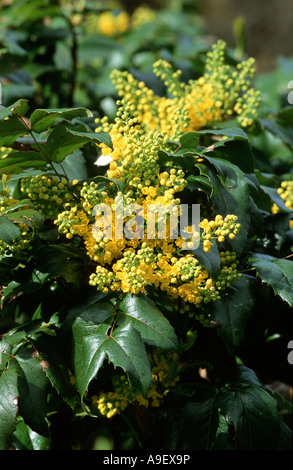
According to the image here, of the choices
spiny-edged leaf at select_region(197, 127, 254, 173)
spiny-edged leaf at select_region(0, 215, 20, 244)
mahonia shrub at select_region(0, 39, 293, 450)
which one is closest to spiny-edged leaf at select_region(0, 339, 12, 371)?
mahonia shrub at select_region(0, 39, 293, 450)

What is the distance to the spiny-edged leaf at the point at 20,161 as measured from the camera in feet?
3.62

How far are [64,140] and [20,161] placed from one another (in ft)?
0.36

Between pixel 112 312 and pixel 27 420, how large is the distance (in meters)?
0.24

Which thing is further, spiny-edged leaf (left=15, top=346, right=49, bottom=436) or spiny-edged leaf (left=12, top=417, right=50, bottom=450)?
spiny-edged leaf (left=12, top=417, right=50, bottom=450)

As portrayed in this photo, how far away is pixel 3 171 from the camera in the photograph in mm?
1131

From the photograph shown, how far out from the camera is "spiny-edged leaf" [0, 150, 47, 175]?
1.10 m

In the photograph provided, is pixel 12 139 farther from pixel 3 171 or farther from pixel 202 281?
pixel 202 281

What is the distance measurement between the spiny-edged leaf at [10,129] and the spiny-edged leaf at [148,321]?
0.38 meters

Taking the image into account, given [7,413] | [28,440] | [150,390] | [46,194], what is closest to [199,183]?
[46,194]

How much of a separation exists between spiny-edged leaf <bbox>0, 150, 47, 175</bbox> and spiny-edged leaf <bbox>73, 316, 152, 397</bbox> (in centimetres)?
35

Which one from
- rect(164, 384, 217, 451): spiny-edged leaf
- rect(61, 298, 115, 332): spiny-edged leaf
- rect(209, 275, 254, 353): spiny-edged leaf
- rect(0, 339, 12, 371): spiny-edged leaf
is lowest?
rect(164, 384, 217, 451): spiny-edged leaf

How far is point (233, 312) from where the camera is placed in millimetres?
1098

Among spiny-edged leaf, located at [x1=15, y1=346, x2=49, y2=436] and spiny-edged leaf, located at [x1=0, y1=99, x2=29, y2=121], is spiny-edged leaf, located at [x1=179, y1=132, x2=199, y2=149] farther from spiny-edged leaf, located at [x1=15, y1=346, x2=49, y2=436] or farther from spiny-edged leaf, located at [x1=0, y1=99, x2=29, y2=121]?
spiny-edged leaf, located at [x1=15, y1=346, x2=49, y2=436]

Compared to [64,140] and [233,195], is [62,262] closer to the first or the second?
[64,140]
